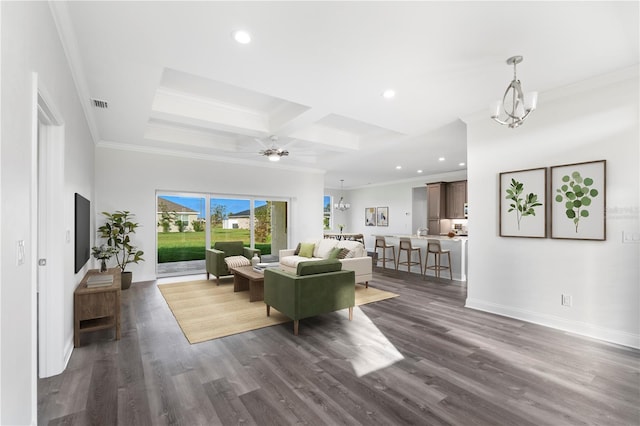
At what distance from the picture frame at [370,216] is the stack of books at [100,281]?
1029 cm

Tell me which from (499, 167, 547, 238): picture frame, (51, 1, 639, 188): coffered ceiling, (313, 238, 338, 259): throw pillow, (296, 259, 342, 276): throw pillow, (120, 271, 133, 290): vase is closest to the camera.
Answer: (51, 1, 639, 188): coffered ceiling

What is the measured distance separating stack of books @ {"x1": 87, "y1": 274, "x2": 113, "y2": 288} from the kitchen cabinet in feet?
29.4

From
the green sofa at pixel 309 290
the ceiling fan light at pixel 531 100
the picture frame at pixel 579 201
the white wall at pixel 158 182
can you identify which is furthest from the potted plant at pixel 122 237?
the picture frame at pixel 579 201

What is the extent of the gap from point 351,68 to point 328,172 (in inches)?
254

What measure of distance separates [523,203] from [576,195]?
0.54 metres

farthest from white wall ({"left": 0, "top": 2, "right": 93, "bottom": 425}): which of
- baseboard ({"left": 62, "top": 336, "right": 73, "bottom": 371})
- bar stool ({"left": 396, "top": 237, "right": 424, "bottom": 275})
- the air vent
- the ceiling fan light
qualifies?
bar stool ({"left": 396, "top": 237, "right": 424, "bottom": 275})

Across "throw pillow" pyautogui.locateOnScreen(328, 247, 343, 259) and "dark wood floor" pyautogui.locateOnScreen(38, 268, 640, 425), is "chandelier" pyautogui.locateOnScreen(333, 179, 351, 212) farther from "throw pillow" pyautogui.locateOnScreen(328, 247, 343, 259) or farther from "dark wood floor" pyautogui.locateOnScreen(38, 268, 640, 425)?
"dark wood floor" pyautogui.locateOnScreen(38, 268, 640, 425)

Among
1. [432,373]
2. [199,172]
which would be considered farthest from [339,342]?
[199,172]

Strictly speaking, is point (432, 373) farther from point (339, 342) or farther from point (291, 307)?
point (291, 307)

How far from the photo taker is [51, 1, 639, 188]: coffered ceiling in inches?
91.0

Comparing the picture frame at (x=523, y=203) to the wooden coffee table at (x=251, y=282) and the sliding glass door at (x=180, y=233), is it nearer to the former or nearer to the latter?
the wooden coffee table at (x=251, y=282)

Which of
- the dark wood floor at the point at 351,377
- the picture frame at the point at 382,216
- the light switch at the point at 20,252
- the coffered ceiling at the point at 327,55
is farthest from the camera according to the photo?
the picture frame at the point at 382,216

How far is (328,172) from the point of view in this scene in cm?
959

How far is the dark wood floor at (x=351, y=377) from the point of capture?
209 centimetres
